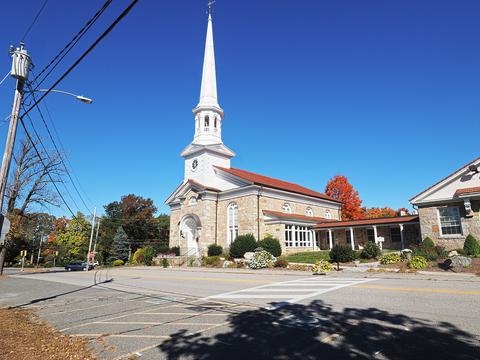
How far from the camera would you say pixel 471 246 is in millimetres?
19781

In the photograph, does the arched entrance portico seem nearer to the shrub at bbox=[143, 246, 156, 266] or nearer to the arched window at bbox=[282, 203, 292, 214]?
the shrub at bbox=[143, 246, 156, 266]

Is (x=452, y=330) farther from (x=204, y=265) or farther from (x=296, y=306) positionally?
(x=204, y=265)

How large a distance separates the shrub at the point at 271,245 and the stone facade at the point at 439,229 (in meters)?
11.6

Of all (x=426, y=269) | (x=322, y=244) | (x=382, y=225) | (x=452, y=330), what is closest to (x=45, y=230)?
(x=322, y=244)

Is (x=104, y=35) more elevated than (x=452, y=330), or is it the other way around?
(x=104, y=35)

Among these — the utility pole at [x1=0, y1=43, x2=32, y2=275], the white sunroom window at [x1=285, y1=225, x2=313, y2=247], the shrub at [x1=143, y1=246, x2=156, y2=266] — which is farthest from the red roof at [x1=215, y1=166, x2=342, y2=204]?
the utility pole at [x1=0, y1=43, x2=32, y2=275]

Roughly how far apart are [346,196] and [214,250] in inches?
1321

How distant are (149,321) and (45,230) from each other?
82.2m

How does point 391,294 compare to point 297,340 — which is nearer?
point 297,340

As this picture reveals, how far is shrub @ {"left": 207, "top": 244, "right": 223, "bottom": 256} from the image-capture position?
102 feet

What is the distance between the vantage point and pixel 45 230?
7581 cm

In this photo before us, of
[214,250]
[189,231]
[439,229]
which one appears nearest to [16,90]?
[214,250]

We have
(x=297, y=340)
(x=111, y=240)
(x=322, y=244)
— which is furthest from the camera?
(x=111, y=240)

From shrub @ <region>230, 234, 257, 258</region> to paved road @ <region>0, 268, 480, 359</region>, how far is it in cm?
1728
